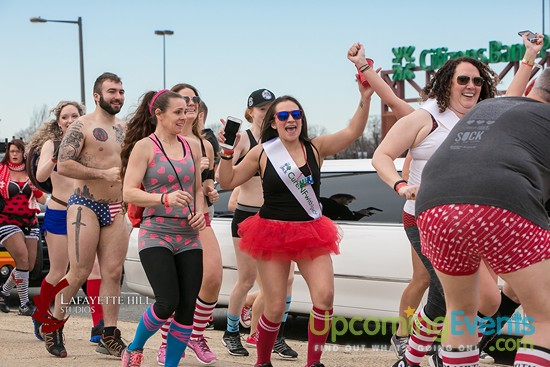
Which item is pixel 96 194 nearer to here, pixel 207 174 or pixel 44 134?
pixel 207 174

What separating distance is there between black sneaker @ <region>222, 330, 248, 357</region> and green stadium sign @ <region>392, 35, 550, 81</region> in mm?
30637

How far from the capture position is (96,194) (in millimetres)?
7488

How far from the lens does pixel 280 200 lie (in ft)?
20.7

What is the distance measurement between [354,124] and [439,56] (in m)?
37.4

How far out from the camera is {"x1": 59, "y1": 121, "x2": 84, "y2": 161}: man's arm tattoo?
7445mm

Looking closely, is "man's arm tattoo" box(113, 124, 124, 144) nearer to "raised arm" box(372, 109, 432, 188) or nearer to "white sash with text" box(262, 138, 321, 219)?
"white sash with text" box(262, 138, 321, 219)

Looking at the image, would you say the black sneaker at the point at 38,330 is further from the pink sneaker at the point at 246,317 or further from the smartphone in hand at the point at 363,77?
the smartphone in hand at the point at 363,77

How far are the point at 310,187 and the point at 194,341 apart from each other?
1550 millimetres

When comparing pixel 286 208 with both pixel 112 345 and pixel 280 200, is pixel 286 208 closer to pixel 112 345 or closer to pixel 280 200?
pixel 280 200

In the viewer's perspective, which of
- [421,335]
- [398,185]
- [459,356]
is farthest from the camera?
[421,335]

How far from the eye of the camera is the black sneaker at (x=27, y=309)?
1027 cm

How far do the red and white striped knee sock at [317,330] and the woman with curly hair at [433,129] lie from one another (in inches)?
19.9

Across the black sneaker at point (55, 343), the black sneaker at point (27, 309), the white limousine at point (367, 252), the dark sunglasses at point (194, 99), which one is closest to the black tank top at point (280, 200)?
the dark sunglasses at point (194, 99)

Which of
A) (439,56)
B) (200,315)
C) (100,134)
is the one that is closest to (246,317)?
(200,315)
